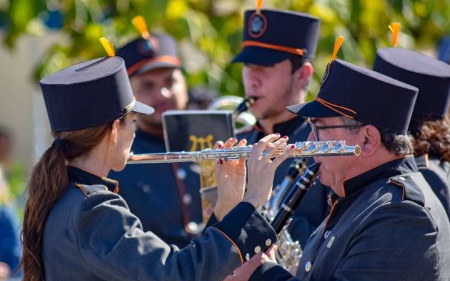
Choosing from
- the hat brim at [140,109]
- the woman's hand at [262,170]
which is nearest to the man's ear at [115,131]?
the hat brim at [140,109]

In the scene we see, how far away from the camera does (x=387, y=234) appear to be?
323 centimetres

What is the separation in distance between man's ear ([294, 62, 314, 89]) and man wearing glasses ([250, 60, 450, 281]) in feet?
4.61

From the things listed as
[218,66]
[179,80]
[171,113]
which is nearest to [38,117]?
[218,66]

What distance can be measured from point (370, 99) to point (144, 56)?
2.71 m

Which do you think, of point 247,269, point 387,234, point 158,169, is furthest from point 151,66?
point 387,234

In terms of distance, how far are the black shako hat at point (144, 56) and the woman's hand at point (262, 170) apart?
2.58 metres

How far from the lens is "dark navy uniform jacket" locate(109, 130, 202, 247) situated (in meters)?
5.36

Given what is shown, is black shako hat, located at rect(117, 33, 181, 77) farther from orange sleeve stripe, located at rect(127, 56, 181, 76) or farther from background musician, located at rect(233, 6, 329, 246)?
background musician, located at rect(233, 6, 329, 246)

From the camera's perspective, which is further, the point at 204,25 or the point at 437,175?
the point at 204,25

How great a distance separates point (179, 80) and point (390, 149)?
277 cm

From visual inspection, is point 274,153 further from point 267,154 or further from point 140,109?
point 140,109

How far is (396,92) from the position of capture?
3.45 m

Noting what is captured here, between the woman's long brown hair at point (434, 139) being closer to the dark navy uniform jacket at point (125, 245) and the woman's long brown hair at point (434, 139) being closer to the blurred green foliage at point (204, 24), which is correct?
the dark navy uniform jacket at point (125, 245)

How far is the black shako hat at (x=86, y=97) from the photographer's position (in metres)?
3.47
